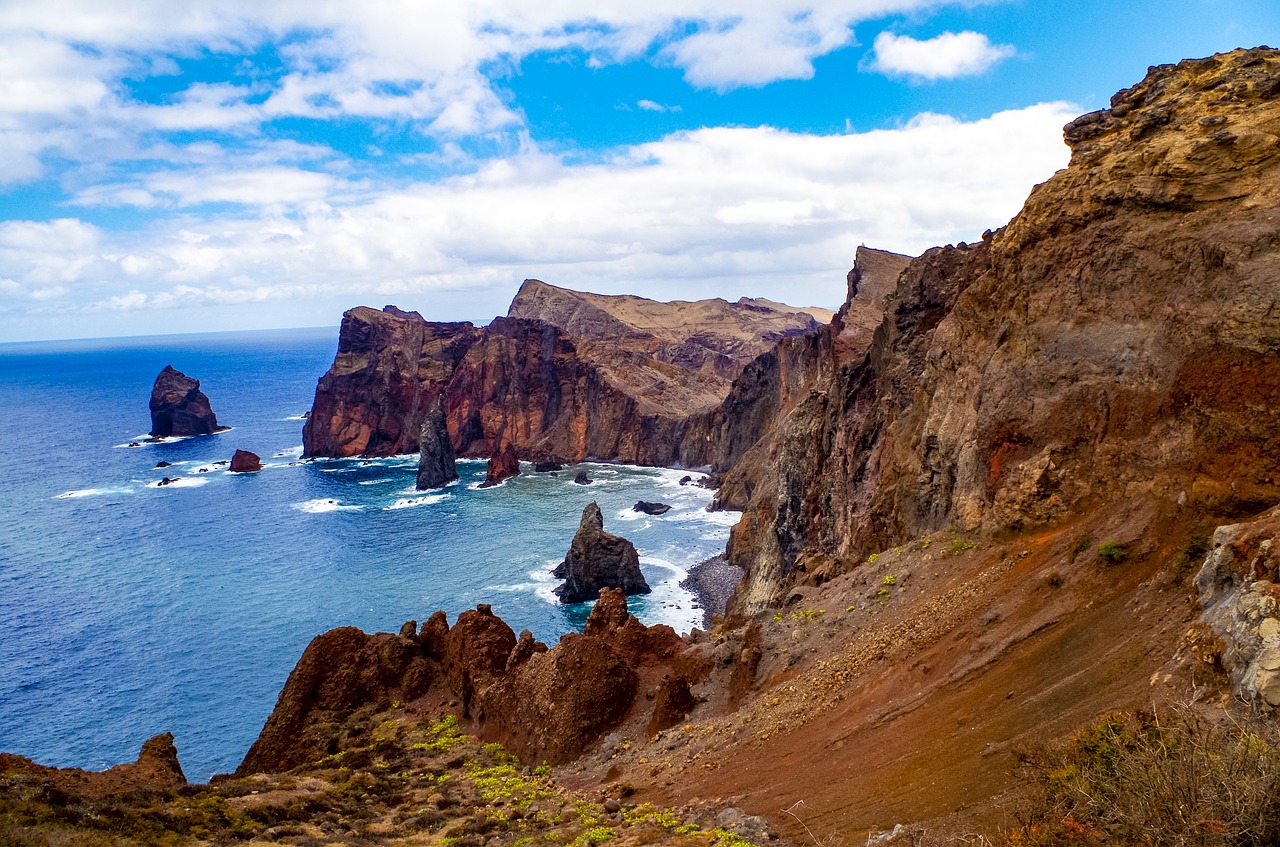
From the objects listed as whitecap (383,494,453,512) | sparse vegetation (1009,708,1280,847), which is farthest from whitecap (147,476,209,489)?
sparse vegetation (1009,708,1280,847)

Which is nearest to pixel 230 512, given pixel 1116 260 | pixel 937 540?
pixel 937 540

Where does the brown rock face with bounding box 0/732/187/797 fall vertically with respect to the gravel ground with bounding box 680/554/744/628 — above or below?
above

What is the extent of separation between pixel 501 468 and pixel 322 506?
2765 cm

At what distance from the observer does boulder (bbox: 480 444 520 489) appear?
12200cm

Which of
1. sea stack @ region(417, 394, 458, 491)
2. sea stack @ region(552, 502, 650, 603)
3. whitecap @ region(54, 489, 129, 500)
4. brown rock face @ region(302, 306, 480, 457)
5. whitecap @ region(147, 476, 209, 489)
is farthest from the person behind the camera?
brown rock face @ region(302, 306, 480, 457)

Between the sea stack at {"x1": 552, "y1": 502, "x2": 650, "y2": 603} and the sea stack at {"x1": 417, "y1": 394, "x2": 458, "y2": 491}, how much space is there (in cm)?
5449

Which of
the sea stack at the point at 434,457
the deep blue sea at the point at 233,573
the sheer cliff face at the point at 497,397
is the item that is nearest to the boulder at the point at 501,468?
the deep blue sea at the point at 233,573

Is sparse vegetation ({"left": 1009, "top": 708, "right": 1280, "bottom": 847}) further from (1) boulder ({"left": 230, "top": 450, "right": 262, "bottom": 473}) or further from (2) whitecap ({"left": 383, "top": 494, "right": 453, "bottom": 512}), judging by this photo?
(1) boulder ({"left": 230, "top": 450, "right": 262, "bottom": 473})

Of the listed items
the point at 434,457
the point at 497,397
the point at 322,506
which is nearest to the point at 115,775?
the point at 322,506

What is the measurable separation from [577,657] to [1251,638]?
73.3ft

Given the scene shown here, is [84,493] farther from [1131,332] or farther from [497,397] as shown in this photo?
[1131,332]

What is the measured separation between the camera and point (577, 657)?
30.0 m

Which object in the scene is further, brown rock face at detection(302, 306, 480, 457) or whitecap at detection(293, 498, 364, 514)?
brown rock face at detection(302, 306, 480, 457)

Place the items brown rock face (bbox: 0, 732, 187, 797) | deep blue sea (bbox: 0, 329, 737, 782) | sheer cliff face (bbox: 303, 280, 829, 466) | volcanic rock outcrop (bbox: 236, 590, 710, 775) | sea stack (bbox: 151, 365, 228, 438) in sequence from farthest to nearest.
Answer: sea stack (bbox: 151, 365, 228, 438), sheer cliff face (bbox: 303, 280, 829, 466), deep blue sea (bbox: 0, 329, 737, 782), volcanic rock outcrop (bbox: 236, 590, 710, 775), brown rock face (bbox: 0, 732, 187, 797)
